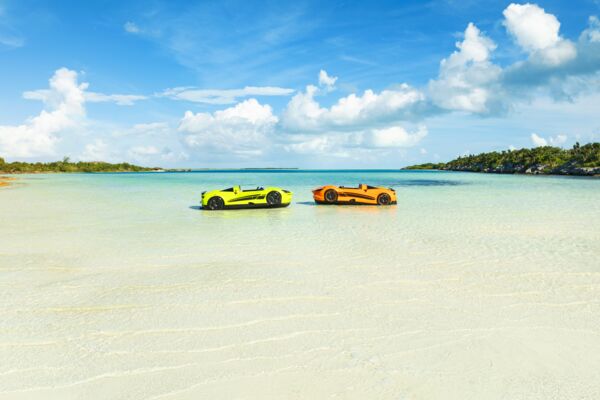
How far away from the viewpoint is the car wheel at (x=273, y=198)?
1853cm

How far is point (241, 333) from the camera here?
4660 millimetres

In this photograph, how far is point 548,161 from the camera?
304ft

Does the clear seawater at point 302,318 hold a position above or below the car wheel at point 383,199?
below

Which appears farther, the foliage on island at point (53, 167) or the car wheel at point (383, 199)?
the foliage on island at point (53, 167)

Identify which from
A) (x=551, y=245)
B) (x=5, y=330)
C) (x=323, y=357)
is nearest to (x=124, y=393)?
(x=323, y=357)

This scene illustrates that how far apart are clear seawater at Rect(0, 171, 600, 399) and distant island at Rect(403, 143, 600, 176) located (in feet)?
275

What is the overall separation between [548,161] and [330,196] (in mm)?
92974

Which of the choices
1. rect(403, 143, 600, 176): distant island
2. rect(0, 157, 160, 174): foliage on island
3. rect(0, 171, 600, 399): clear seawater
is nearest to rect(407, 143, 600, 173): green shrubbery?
rect(403, 143, 600, 176): distant island

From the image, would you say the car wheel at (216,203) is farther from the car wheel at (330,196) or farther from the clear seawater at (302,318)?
the clear seawater at (302,318)

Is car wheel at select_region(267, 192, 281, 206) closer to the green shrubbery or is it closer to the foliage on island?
the green shrubbery

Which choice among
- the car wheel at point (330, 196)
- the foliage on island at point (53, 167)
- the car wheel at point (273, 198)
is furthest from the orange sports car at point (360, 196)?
the foliage on island at point (53, 167)

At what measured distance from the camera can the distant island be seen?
3134 inches

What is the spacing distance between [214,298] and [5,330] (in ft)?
8.50

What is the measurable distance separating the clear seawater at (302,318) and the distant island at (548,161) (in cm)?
8394
